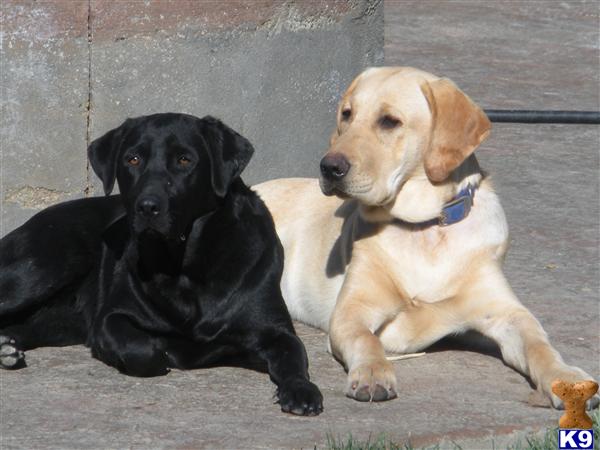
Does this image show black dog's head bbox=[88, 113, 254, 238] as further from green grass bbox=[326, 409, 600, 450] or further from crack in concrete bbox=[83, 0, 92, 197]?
green grass bbox=[326, 409, 600, 450]

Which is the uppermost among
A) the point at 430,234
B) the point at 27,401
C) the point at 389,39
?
the point at 430,234

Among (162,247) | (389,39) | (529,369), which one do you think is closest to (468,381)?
(529,369)

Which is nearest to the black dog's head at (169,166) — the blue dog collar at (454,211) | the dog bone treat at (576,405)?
the blue dog collar at (454,211)

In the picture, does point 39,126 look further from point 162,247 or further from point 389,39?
point 389,39

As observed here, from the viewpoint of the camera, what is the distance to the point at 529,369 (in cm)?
449

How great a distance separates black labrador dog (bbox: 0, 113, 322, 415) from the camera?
15.0 ft

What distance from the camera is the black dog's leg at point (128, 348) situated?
15.0ft

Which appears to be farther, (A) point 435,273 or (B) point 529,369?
(A) point 435,273

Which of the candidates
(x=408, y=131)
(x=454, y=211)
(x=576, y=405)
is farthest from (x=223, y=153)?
(x=576, y=405)

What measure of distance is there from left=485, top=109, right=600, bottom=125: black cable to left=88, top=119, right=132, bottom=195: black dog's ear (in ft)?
14.8

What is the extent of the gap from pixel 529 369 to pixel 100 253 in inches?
75.3

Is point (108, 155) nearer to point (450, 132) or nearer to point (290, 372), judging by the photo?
point (290, 372)

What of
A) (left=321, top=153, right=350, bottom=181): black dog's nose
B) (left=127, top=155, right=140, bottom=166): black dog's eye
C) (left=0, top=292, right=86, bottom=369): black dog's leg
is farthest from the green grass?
(left=0, top=292, right=86, bottom=369): black dog's leg

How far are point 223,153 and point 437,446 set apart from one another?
1.48 meters
